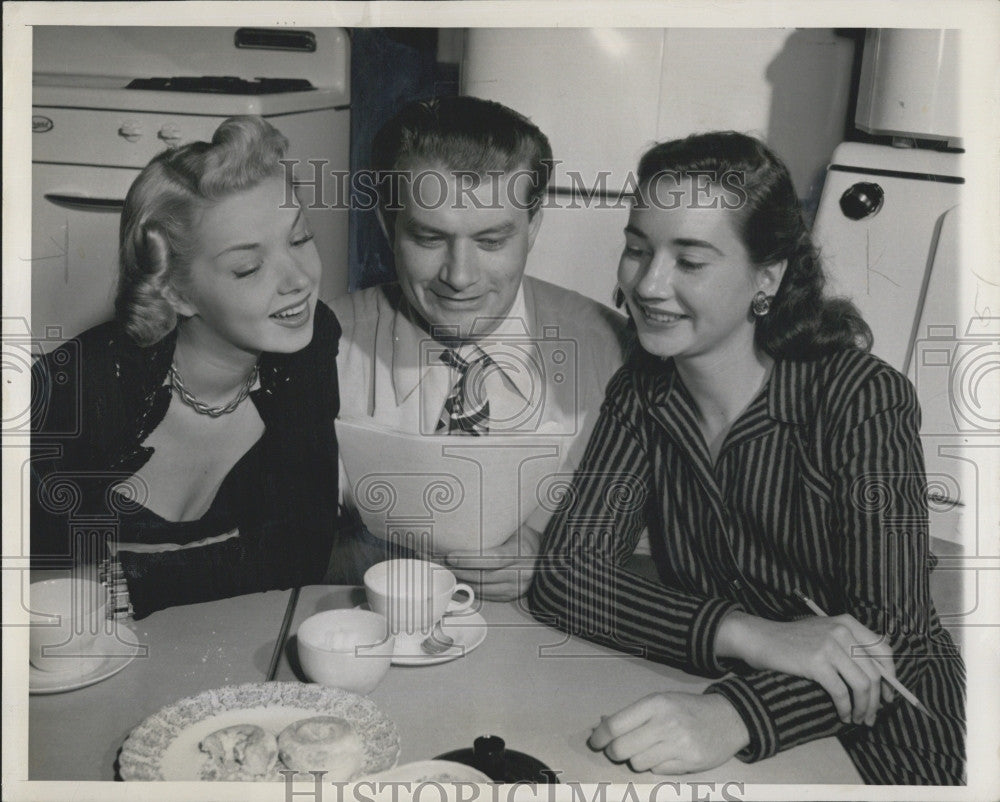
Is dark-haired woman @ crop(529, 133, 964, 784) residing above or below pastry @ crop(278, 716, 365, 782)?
above

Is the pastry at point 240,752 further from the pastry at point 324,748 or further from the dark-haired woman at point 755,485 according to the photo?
the dark-haired woman at point 755,485

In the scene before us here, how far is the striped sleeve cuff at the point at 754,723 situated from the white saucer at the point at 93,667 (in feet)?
2.14

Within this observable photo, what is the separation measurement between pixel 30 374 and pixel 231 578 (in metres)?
0.34

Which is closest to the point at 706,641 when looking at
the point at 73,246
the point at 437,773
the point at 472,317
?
the point at 437,773

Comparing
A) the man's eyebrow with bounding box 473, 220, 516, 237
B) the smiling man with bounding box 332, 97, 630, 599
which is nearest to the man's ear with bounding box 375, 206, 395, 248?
the smiling man with bounding box 332, 97, 630, 599

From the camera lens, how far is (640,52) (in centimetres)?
109

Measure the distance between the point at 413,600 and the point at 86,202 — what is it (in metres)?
0.60

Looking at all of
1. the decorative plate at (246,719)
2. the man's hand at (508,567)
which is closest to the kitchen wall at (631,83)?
the man's hand at (508,567)

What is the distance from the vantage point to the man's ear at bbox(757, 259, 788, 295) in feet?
3.50

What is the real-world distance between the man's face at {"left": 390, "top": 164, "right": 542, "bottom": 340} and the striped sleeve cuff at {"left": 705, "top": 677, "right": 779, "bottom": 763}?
1.62 feet

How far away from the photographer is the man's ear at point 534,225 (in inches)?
42.9

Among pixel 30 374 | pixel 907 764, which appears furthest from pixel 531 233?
pixel 907 764

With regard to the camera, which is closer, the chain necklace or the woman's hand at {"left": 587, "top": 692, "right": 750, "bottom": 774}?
the woman's hand at {"left": 587, "top": 692, "right": 750, "bottom": 774}

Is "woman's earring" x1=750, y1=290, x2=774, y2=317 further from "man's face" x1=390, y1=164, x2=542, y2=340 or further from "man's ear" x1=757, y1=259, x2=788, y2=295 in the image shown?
"man's face" x1=390, y1=164, x2=542, y2=340
